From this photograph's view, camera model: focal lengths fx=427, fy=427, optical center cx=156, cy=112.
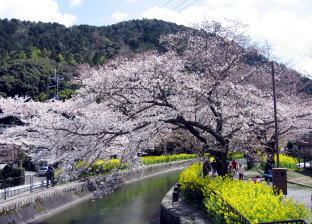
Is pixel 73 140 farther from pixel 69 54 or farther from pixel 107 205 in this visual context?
pixel 69 54

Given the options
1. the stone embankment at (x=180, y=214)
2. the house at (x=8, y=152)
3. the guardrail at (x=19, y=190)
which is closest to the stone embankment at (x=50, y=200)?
the guardrail at (x=19, y=190)

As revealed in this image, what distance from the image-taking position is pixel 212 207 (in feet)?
41.4

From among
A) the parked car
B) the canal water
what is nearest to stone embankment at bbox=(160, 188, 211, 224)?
the canal water

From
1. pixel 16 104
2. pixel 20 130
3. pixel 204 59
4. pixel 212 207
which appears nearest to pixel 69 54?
pixel 16 104

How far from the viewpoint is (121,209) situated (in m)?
21.9

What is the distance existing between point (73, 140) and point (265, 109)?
817 centimetres

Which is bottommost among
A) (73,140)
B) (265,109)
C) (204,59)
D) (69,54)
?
(73,140)

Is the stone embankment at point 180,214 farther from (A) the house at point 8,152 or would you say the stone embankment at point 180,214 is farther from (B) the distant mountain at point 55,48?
(B) the distant mountain at point 55,48

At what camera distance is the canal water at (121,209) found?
758 inches

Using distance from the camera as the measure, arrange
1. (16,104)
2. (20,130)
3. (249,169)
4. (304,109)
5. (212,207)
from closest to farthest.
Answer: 1. (212,207)
2. (20,130)
3. (304,109)
4. (16,104)
5. (249,169)

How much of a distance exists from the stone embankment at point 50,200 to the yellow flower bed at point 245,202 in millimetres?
3332

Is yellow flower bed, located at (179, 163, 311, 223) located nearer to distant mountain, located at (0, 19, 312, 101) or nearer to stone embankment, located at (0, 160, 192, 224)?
stone embankment, located at (0, 160, 192, 224)

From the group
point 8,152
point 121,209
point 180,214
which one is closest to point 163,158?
point 8,152

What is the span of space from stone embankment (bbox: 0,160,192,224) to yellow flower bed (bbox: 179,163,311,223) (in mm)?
3332
